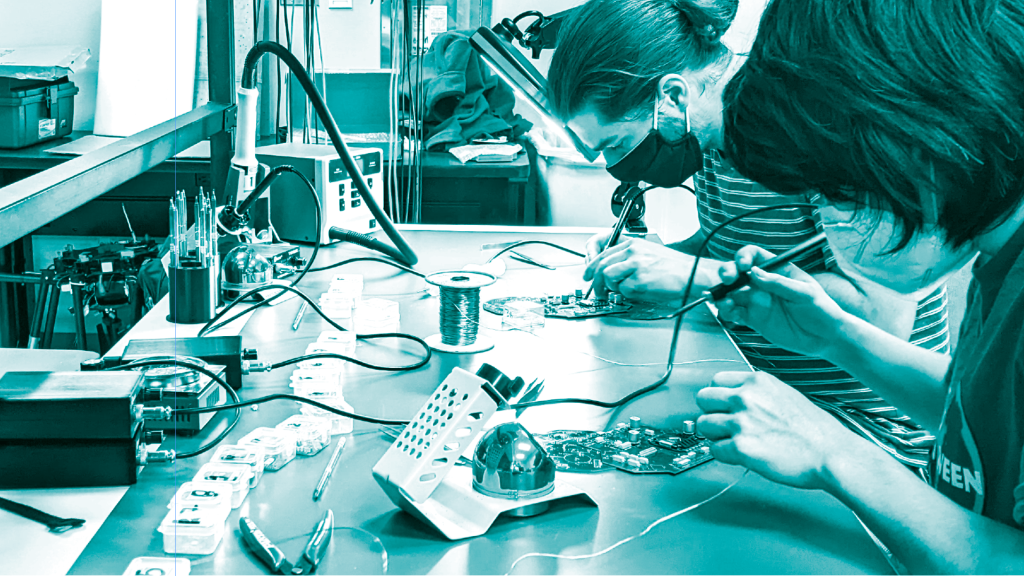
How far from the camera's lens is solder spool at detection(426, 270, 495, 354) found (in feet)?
4.38

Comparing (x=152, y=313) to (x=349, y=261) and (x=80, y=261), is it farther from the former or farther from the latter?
(x=80, y=261)

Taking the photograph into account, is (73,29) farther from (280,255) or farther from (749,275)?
(749,275)

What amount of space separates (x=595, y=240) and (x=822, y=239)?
0.54m

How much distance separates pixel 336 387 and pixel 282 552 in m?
0.37

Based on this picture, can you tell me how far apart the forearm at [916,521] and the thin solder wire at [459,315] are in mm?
654

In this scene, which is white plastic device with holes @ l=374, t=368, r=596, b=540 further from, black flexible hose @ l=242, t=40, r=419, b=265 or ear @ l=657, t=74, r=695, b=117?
black flexible hose @ l=242, t=40, r=419, b=265

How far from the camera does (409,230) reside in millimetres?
2275

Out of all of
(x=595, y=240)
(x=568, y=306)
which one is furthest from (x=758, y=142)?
(x=595, y=240)

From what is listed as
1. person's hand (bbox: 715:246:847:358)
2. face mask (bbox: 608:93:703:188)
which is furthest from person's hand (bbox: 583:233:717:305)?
person's hand (bbox: 715:246:847:358)

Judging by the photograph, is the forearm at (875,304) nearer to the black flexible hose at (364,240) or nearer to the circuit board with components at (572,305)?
the circuit board with components at (572,305)

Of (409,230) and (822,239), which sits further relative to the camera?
(409,230)

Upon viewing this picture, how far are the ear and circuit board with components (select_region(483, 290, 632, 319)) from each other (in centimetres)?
39

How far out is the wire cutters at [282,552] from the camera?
0.74 m

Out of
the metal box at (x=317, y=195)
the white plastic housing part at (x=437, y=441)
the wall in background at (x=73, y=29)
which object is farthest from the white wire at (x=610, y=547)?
the wall in background at (x=73, y=29)
